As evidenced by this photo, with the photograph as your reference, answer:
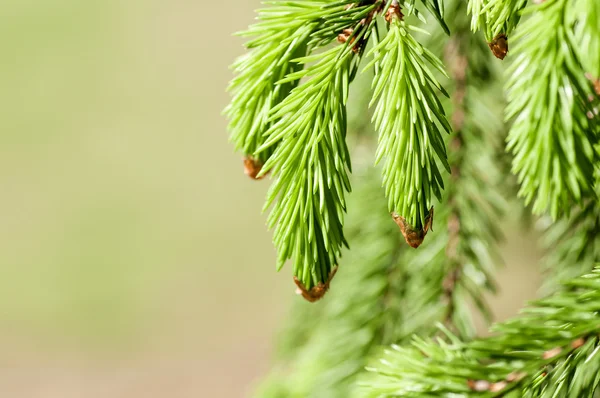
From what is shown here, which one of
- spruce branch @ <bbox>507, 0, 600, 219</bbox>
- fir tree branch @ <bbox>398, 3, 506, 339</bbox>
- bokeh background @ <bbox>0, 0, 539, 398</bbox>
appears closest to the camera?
spruce branch @ <bbox>507, 0, 600, 219</bbox>

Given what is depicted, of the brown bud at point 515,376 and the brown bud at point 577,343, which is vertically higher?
the brown bud at point 577,343

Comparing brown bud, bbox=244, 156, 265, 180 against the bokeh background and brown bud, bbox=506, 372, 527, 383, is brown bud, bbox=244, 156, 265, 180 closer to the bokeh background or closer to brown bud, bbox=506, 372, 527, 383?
brown bud, bbox=506, 372, 527, 383

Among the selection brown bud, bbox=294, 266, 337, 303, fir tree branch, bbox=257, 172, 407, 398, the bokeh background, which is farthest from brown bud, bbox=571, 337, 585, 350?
the bokeh background

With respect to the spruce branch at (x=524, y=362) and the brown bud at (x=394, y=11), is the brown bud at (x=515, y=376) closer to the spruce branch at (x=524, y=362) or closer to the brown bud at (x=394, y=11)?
the spruce branch at (x=524, y=362)

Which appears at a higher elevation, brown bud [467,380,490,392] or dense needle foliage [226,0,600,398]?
dense needle foliage [226,0,600,398]

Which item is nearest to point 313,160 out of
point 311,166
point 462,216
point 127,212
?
point 311,166

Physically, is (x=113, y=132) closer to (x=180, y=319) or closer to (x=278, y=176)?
(x=180, y=319)

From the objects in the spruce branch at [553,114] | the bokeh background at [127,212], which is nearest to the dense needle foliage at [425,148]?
the spruce branch at [553,114]
